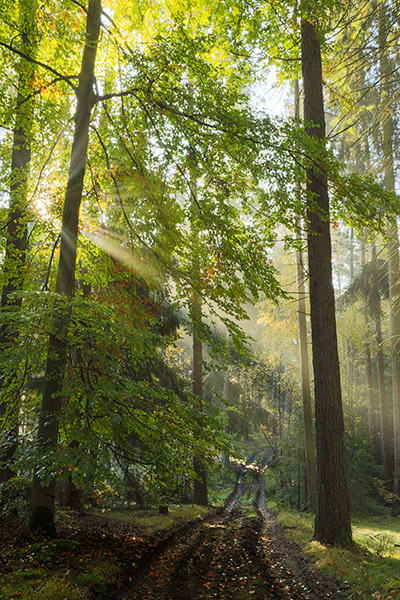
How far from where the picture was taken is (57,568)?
14.6 feet

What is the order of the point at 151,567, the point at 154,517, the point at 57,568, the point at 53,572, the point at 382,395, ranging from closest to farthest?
Result: 1. the point at 53,572
2. the point at 57,568
3. the point at 151,567
4. the point at 154,517
5. the point at 382,395

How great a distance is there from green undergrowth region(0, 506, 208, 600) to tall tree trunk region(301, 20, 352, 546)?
378cm

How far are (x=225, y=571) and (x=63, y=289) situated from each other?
199 inches

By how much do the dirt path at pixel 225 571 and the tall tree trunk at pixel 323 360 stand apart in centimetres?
102

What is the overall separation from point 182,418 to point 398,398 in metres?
10.4

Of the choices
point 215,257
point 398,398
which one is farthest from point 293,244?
point 398,398

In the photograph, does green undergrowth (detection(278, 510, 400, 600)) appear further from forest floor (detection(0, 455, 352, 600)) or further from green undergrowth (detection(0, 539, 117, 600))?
green undergrowth (detection(0, 539, 117, 600))

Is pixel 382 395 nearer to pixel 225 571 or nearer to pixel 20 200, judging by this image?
pixel 225 571

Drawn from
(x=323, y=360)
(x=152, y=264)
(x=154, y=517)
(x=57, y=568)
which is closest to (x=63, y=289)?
(x=152, y=264)

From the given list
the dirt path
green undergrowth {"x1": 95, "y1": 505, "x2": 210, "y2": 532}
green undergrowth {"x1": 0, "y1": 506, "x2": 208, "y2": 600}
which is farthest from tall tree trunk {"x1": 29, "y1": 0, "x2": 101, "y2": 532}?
green undergrowth {"x1": 95, "y1": 505, "x2": 210, "y2": 532}

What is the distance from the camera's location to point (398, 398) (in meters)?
13.0

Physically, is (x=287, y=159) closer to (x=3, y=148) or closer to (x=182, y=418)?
(x=182, y=418)

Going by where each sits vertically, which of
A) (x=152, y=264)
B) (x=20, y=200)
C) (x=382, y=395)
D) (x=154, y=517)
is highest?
(x=20, y=200)

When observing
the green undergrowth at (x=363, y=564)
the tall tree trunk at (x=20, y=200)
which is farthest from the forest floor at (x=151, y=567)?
the tall tree trunk at (x=20, y=200)
